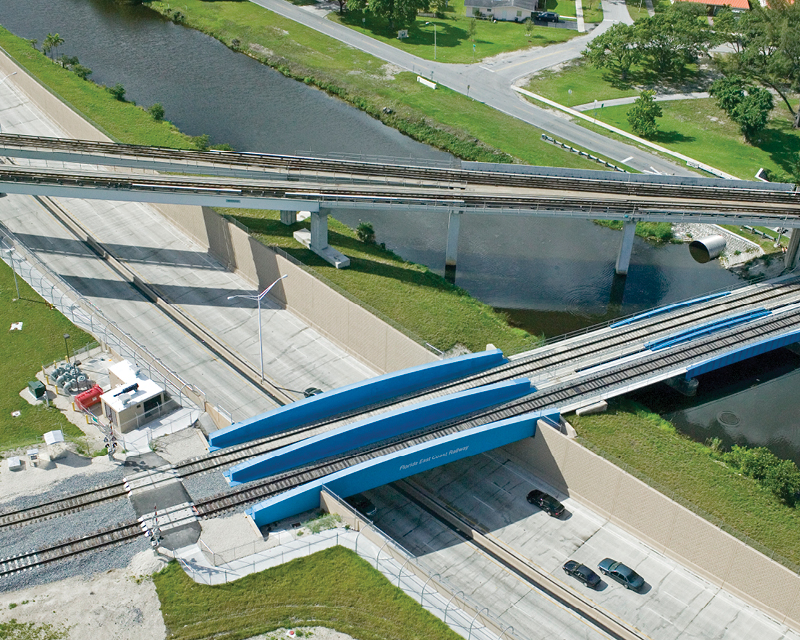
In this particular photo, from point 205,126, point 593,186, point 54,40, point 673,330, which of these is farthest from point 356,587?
point 54,40

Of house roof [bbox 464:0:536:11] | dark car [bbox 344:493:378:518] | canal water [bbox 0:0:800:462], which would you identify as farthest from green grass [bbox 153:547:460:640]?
house roof [bbox 464:0:536:11]

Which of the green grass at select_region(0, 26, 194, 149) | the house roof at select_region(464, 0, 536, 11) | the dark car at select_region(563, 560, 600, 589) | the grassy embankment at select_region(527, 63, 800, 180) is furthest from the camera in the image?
the house roof at select_region(464, 0, 536, 11)

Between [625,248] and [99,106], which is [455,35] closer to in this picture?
[99,106]

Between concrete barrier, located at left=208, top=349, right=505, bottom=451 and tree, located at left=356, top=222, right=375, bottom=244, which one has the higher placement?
tree, located at left=356, top=222, right=375, bottom=244

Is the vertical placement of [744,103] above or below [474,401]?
above

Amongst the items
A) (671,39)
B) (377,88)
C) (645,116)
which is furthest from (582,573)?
(671,39)

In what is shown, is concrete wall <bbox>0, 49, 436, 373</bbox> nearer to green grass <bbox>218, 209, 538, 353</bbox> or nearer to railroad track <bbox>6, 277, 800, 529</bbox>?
green grass <bbox>218, 209, 538, 353</bbox>

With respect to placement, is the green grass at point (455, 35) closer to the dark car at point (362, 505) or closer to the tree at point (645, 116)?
the tree at point (645, 116)
